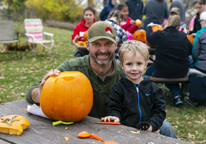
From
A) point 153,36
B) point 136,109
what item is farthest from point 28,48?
point 136,109

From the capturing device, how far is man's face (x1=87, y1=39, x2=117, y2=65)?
2168mm

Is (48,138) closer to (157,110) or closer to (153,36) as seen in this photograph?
(157,110)

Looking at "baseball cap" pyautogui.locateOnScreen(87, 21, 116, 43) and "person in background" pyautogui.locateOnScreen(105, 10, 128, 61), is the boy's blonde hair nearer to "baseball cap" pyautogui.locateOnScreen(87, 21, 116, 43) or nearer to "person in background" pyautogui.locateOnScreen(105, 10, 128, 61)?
"baseball cap" pyautogui.locateOnScreen(87, 21, 116, 43)

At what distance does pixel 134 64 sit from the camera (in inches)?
73.1

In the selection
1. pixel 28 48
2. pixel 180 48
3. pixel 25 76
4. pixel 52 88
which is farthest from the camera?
pixel 28 48

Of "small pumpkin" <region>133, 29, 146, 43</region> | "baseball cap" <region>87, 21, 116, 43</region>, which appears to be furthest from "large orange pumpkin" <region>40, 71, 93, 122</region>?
"small pumpkin" <region>133, 29, 146, 43</region>

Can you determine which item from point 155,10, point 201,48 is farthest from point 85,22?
point 201,48

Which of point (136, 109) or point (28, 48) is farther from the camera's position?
point (28, 48)

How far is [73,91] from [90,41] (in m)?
0.64

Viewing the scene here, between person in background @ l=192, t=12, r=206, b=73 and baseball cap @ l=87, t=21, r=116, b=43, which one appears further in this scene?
person in background @ l=192, t=12, r=206, b=73

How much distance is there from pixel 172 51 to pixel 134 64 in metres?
2.70

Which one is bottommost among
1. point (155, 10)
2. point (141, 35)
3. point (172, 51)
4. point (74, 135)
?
point (74, 135)

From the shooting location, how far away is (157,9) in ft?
21.6

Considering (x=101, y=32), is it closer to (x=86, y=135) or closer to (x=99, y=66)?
(x=99, y=66)
